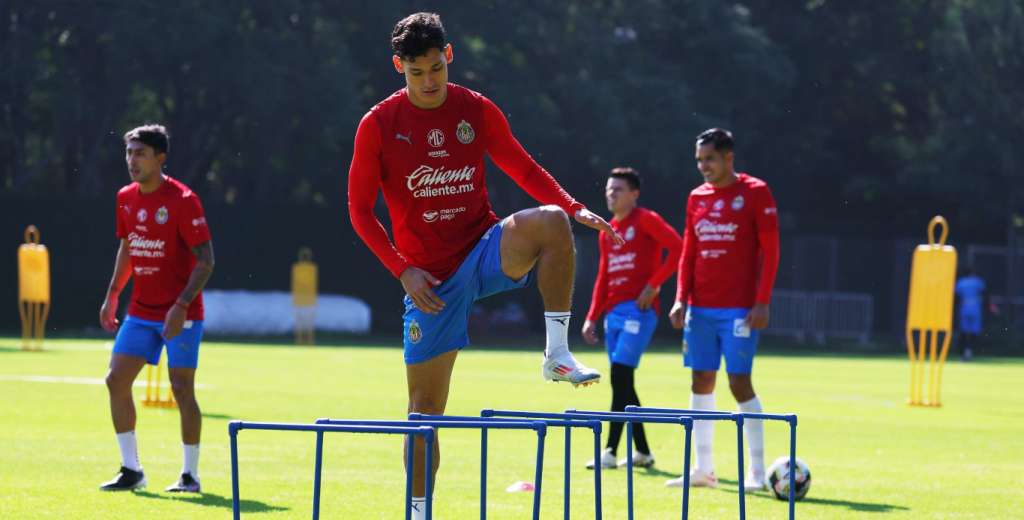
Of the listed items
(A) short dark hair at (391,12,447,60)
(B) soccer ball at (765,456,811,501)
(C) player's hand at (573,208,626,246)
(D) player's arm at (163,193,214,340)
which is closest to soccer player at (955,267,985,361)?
(B) soccer ball at (765,456,811,501)

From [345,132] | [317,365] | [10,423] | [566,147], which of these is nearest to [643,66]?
[566,147]

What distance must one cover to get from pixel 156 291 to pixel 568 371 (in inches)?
186

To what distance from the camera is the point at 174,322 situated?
10719 millimetres

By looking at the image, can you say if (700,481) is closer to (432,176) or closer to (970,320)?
(432,176)

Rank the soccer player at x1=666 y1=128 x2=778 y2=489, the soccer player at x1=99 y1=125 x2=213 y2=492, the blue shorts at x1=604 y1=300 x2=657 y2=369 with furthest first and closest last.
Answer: the blue shorts at x1=604 y1=300 x2=657 y2=369 → the soccer player at x1=666 y1=128 x2=778 y2=489 → the soccer player at x1=99 y1=125 x2=213 y2=492

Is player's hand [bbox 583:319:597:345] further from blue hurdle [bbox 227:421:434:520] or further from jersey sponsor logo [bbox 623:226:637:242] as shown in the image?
blue hurdle [bbox 227:421:434:520]

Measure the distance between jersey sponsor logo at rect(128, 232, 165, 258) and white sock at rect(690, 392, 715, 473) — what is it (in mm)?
3890

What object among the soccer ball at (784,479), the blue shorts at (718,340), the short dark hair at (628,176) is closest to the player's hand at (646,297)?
the short dark hair at (628,176)

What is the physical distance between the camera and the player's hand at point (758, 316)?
451 inches

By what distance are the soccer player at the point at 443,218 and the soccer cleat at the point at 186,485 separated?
3676mm

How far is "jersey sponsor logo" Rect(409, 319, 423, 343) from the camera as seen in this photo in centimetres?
761

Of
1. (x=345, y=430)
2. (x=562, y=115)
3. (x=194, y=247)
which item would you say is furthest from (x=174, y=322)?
(x=562, y=115)

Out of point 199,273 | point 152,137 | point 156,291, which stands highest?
point 152,137

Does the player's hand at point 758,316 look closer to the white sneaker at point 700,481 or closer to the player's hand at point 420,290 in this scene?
the white sneaker at point 700,481
